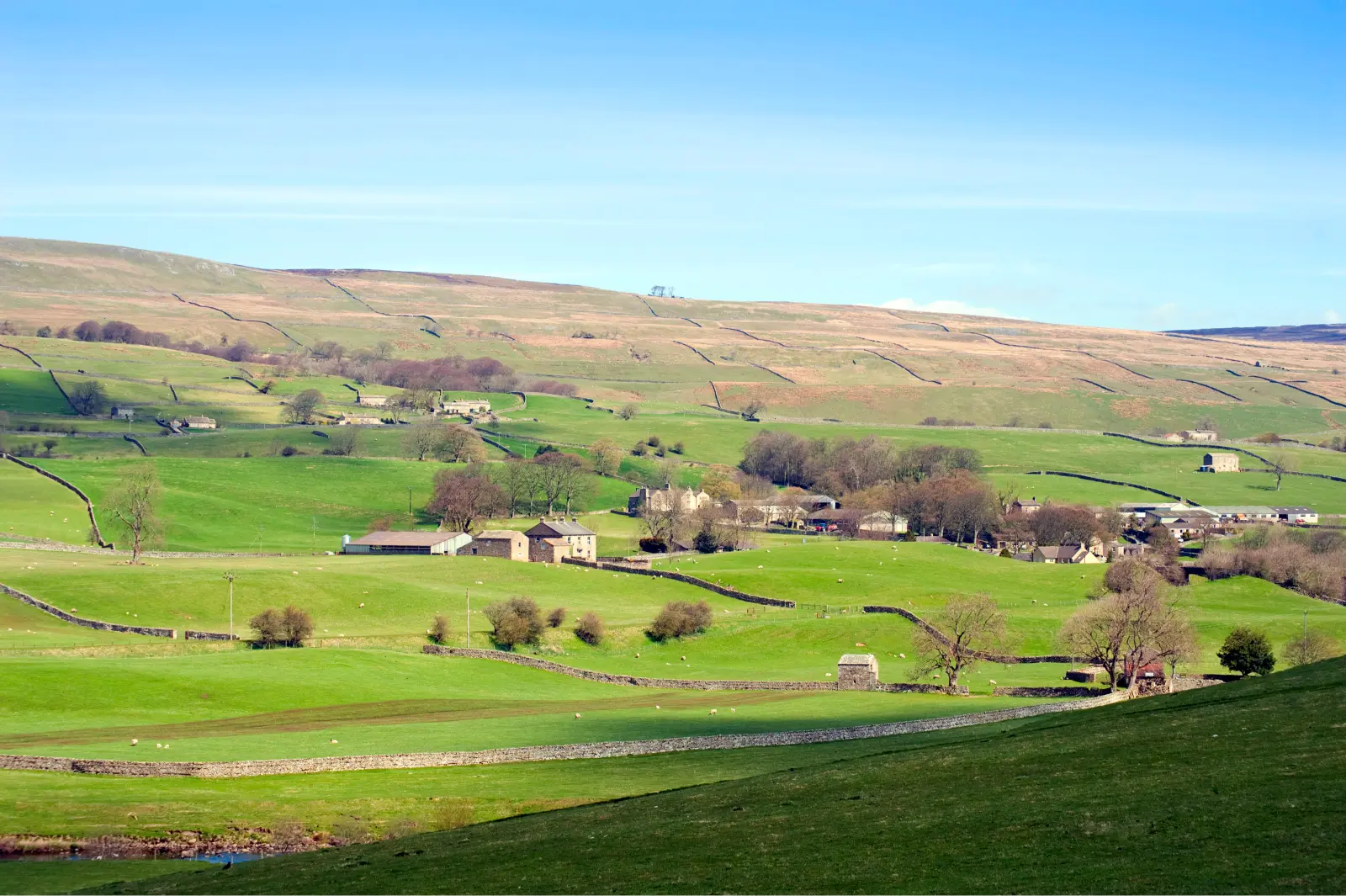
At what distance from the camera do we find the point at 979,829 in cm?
2864

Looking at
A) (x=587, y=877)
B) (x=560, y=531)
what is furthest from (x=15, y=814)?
(x=560, y=531)

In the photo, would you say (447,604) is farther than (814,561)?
No

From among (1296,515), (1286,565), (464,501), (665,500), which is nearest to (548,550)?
(464,501)

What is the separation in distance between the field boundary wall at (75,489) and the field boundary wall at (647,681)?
47084mm

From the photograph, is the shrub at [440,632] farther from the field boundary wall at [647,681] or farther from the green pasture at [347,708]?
the green pasture at [347,708]

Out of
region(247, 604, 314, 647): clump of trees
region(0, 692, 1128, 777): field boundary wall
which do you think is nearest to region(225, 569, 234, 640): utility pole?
region(247, 604, 314, 647): clump of trees

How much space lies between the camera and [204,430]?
628ft

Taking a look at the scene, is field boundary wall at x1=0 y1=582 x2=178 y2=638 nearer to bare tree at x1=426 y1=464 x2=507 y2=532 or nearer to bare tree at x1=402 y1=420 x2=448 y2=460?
bare tree at x1=426 y1=464 x2=507 y2=532

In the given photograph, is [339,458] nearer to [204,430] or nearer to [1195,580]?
[204,430]

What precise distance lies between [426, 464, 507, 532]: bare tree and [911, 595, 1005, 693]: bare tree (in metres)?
60.6

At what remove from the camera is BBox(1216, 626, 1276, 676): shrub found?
2844 inches

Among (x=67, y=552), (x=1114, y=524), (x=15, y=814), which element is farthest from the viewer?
(x=1114, y=524)

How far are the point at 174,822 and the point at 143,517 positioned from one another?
239ft

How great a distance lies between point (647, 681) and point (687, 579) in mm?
33682
